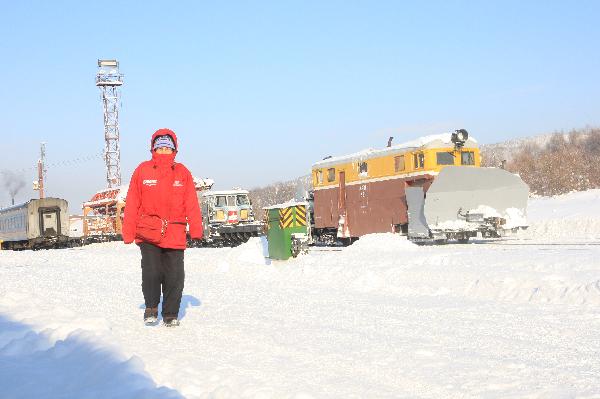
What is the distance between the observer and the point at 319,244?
25.1 m

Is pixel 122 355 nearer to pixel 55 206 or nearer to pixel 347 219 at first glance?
pixel 347 219

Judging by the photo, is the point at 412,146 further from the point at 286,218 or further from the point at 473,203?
the point at 286,218

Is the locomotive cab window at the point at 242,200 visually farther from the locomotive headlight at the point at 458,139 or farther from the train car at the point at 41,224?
the train car at the point at 41,224

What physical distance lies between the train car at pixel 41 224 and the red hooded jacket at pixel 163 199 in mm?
33009

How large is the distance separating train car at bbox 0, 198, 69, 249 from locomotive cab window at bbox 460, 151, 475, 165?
26.1 metres

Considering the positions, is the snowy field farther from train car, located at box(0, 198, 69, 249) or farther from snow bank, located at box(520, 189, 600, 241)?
train car, located at box(0, 198, 69, 249)

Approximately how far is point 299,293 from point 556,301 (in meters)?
3.31

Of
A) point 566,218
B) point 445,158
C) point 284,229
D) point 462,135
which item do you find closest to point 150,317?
point 284,229

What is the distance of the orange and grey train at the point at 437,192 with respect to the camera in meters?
18.3

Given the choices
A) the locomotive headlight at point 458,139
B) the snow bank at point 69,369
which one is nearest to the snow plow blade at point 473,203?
the locomotive headlight at point 458,139

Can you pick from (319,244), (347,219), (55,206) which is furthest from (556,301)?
(55,206)

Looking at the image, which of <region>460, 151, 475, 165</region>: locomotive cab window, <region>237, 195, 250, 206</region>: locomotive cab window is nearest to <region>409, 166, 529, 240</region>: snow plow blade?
<region>460, 151, 475, 165</region>: locomotive cab window

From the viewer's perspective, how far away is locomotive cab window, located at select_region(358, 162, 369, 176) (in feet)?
68.4

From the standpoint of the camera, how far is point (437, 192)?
1811 centimetres
